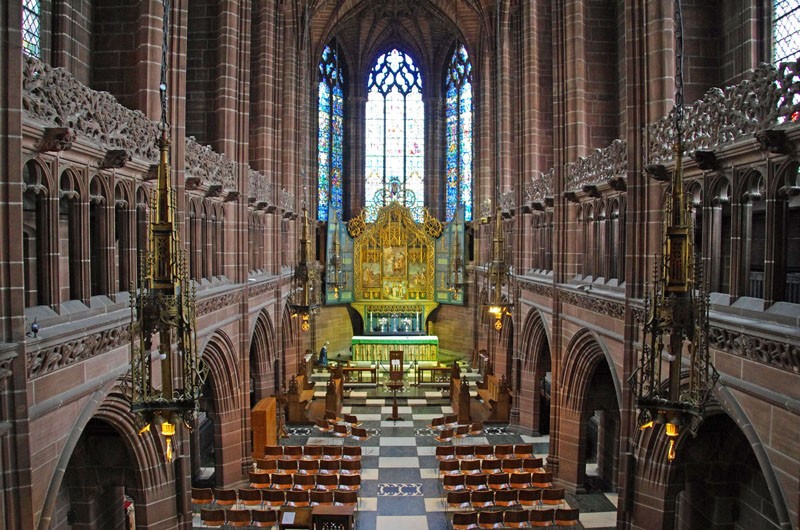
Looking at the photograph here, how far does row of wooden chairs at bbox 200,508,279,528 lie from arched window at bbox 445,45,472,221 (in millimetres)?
26248

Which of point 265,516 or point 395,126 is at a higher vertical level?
point 395,126

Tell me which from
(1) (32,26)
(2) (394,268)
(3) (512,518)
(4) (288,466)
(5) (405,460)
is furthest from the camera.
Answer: (2) (394,268)

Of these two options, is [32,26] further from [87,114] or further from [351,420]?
[351,420]

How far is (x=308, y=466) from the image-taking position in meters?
17.0

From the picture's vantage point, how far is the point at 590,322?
15.6 metres

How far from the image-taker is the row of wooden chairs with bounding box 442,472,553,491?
51.8 feet

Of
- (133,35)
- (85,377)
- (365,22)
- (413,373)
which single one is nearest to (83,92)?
(85,377)

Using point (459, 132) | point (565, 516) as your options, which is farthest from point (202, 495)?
point (459, 132)

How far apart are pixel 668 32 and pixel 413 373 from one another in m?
22.8

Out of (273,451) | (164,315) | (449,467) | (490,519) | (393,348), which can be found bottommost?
(490,519)

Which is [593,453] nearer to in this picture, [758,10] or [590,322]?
[590,322]

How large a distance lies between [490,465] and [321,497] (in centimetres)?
469

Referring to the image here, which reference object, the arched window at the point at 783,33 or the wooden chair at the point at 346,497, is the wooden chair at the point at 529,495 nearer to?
the wooden chair at the point at 346,497

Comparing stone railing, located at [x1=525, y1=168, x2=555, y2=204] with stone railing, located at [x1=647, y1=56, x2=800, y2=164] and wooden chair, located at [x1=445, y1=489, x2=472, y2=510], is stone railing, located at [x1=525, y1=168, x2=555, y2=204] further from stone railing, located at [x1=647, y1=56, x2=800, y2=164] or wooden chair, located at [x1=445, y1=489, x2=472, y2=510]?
wooden chair, located at [x1=445, y1=489, x2=472, y2=510]
